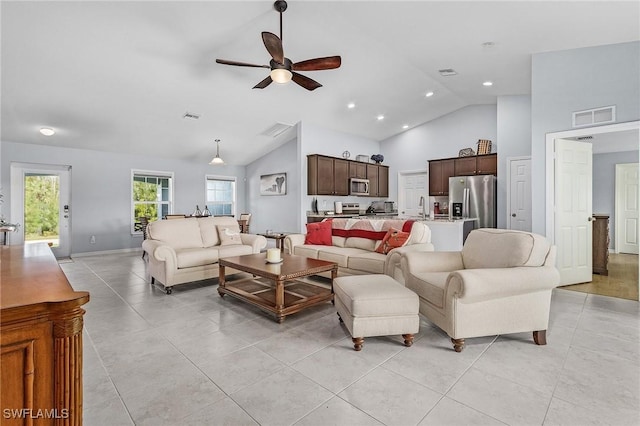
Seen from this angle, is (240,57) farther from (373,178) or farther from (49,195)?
(49,195)

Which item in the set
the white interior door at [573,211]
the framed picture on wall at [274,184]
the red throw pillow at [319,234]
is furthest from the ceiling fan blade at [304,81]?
the framed picture on wall at [274,184]

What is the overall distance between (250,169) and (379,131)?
3.83m

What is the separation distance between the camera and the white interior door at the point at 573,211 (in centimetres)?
421

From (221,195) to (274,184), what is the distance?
1720mm

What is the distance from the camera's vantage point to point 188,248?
14.6 feet

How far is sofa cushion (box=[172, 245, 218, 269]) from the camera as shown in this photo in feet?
12.9

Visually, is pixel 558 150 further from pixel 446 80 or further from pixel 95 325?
pixel 95 325

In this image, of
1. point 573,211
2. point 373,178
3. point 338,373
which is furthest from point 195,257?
point 373,178

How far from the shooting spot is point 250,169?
932 centimetres

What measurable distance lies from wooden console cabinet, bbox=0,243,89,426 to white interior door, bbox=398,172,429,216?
7877 mm

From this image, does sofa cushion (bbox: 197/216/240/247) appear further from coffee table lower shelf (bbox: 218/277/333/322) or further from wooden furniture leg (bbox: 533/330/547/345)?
wooden furniture leg (bbox: 533/330/547/345)

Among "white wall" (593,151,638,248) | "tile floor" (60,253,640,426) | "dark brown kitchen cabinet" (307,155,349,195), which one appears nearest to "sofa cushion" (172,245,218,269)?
"tile floor" (60,253,640,426)

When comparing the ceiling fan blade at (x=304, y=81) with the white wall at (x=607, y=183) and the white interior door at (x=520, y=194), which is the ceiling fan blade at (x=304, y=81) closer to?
the white interior door at (x=520, y=194)

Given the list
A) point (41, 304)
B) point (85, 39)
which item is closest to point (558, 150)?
point (41, 304)
